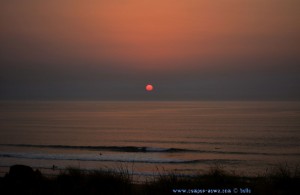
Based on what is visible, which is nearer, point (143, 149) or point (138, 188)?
point (138, 188)

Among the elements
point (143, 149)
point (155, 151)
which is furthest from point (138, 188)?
point (143, 149)

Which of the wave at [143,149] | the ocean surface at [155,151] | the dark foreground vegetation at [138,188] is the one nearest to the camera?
the dark foreground vegetation at [138,188]

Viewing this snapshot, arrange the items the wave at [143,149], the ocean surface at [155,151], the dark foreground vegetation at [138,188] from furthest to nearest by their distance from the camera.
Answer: the wave at [143,149], the ocean surface at [155,151], the dark foreground vegetation at [138,188]

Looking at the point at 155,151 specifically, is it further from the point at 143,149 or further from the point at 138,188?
the point at 138,188

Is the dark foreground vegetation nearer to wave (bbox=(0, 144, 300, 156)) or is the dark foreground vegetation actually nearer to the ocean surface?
the ocean surface

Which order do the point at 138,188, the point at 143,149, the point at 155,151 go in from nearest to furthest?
the point at 138,188
the point at 155,151
the point at 143,149

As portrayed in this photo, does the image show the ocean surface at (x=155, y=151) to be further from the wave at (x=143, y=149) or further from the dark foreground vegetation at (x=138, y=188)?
the dark foreground vegetation at (x=138, y=188)

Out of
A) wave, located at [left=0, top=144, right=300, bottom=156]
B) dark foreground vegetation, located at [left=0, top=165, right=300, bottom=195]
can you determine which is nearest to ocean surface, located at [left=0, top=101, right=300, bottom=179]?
wave, located at [left=0, top=144, right=300, bottom=156]

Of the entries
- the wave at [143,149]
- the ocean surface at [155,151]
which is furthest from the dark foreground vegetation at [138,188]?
the wave at [143,149]

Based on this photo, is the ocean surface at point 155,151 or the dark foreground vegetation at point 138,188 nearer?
the dark foreground vegetation at point 138,188

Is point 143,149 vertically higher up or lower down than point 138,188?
higher up

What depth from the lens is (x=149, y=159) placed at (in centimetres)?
3469

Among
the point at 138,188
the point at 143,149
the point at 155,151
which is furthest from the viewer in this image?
the point at 143,149

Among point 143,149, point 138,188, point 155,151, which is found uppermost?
point 143,149
